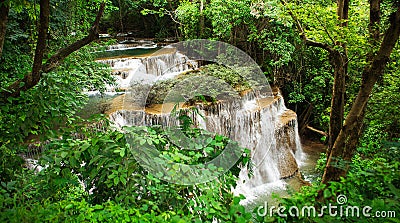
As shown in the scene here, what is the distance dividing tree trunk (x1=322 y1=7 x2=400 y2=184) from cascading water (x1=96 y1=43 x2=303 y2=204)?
310 cm

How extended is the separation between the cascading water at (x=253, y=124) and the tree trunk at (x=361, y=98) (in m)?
3.10

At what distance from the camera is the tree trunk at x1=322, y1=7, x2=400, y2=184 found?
10.9 feet

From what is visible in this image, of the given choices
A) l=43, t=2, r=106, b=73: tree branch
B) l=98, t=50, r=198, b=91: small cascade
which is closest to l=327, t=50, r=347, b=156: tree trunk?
l=43, t=2, r=106, b=73: tree branch

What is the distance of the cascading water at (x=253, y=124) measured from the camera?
6.95 meters

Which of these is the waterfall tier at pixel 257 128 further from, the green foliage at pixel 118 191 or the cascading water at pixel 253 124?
the green foliage at pixel 118 191

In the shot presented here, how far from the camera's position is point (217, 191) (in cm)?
241

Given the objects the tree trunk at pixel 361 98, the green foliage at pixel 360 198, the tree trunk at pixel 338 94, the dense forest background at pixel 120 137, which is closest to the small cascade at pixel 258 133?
the dense forest background at pixel 120 137

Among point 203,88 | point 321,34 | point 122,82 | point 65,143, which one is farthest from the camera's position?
point 122,82

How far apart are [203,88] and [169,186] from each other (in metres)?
4.88

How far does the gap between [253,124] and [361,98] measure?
14.9ft

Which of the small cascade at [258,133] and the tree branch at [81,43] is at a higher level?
the tree branch at [81,43]

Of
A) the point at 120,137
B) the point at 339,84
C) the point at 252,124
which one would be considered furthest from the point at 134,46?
the point at 120,137

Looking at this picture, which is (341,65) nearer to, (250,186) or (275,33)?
(250,186)

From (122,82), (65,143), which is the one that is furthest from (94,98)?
(65,143)
